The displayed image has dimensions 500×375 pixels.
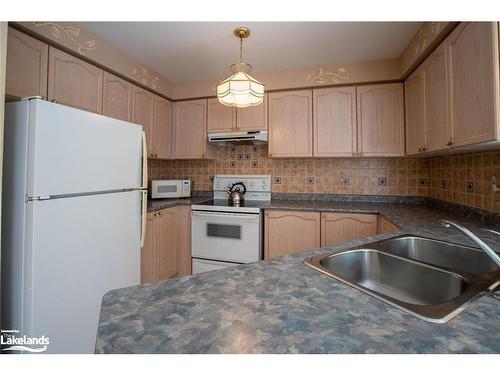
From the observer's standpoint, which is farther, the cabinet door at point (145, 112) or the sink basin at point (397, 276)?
the cabinet door at point (145, 112)

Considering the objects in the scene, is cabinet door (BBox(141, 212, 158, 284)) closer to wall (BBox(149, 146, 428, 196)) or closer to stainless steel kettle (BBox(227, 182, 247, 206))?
stainless steel kettle (BBox(227, 182, 247, 206))

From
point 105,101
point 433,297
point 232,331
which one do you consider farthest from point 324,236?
point 105,101

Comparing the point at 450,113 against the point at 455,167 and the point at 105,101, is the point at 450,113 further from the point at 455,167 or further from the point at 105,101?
the point at 105,101

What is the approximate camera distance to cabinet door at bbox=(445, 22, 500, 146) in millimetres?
1024

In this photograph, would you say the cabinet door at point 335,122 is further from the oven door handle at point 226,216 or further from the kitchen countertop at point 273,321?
the kitchen countertop at point 273,321

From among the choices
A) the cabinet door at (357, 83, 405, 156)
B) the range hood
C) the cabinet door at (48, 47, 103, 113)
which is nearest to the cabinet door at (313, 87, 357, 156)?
the cabinet door at (357, 83, 405, 156)

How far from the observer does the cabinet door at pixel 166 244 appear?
7.36ft

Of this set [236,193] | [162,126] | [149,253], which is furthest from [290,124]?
[149,253]

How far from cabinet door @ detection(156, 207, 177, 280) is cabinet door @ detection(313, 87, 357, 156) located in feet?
5.43

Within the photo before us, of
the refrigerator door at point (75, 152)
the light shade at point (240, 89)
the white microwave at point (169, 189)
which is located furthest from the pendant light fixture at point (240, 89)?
the white microwave at point (169, 189)

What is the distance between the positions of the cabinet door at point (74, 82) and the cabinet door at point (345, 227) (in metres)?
2.21
